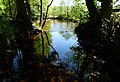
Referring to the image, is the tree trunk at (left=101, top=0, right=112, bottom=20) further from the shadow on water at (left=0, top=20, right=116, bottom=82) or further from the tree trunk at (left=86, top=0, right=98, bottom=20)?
the shadow on water at (left=0, top=20, right=116, bottom=82)

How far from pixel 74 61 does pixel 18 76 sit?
321 centimetres

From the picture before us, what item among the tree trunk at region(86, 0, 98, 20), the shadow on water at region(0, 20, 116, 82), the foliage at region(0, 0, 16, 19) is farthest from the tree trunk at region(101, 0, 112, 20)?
the foliage at region(0, 0, 16, 19)

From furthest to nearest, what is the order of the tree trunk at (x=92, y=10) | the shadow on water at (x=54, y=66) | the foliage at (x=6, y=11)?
the foliage at (x=6, y=11)
the tree trunk at (x=92, y=10)
the shadow on water at (x=54, y=66)

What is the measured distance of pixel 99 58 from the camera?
11000 mm

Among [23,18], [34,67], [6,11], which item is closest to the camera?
[34,67]

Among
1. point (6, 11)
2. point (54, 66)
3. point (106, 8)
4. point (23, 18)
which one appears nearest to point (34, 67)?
point (54, 66)

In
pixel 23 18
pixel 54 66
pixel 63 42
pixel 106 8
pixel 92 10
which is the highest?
pixel 106 8

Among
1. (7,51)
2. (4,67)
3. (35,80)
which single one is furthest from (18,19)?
(35,80)

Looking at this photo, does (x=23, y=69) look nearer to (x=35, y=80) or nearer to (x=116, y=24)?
(x=35, y=80)

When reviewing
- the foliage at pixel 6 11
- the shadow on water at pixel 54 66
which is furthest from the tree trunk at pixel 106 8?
the foliage at pixel 6 11

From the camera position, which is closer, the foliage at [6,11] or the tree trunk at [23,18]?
the tree trunk at [23,18]

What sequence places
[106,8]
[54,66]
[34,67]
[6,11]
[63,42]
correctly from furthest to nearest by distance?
[6,11] → [106,8] → [63,42] → [54,66] → [34,67]

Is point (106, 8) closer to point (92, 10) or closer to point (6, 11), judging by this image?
point (92, 10)

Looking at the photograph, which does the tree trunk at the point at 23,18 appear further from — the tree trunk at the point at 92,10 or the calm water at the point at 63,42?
the tree trunk at the point at 92,10
